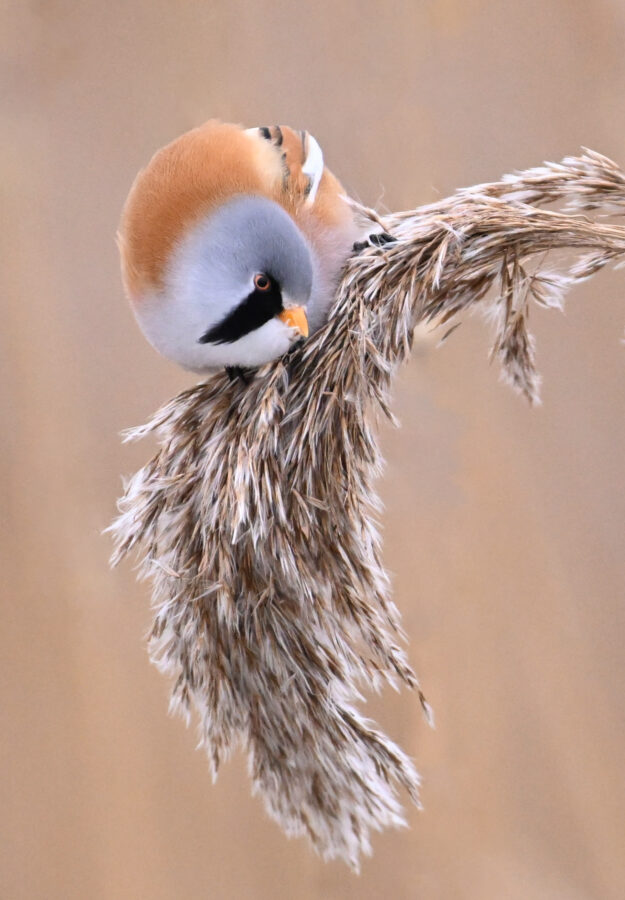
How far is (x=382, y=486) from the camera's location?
0.74 metres

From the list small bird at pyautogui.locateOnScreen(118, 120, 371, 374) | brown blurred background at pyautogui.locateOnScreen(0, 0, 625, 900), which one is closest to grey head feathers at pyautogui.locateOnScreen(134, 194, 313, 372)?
small bird at pyautogui.locateOnScreen(118, 120, 371, 374)

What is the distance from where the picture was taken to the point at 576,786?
71 centimetres

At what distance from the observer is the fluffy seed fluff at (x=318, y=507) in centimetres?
41

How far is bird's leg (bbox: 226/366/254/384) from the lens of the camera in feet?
1.32

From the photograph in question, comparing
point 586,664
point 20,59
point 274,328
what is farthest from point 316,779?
point 20,59

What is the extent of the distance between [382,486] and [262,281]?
1.37ft

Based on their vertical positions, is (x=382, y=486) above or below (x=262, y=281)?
below

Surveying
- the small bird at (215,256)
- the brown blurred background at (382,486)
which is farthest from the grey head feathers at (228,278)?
the brown blurred background at (382,486)

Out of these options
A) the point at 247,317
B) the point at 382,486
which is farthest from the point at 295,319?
the point at 382,486

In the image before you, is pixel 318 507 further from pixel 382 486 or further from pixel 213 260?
pixel 382 486

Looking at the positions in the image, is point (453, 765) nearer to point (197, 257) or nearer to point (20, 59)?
point (197, 257)

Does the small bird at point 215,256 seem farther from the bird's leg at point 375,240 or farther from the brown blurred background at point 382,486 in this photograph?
the brown blurred background at point 382,486

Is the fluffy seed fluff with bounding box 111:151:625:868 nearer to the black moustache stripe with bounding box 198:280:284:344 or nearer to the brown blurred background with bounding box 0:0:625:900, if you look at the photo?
the black moustache stripe with bounding box 198:280:284:344

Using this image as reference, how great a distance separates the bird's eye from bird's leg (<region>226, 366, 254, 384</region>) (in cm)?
Result: 6
